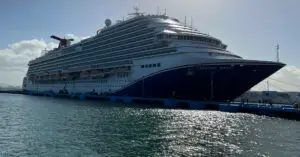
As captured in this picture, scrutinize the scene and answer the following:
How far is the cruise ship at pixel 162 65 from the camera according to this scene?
47.2 meters

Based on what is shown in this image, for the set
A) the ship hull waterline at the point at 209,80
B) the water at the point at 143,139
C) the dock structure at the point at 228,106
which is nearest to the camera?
the water at the point at 143,139

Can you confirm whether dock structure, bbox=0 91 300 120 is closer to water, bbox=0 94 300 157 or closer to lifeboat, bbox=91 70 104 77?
lifeboat, bbox=91 70 104 77

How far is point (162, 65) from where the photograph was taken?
5331cm

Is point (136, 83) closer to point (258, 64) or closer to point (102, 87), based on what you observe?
point (102, 87)

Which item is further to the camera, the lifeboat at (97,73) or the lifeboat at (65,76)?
the lifeboat at (65,76)

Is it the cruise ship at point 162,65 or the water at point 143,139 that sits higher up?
the cruise ship at point 162,65

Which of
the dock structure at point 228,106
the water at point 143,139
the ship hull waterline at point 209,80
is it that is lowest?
the water at point 143,139

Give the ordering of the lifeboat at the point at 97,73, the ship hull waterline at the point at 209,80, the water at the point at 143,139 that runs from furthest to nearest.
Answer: the lifeboat at the point at 97,73, the ship hull waterline at the point at 209,80, the water at the point at 143,139

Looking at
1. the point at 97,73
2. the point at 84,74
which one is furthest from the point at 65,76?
the point at 97,73

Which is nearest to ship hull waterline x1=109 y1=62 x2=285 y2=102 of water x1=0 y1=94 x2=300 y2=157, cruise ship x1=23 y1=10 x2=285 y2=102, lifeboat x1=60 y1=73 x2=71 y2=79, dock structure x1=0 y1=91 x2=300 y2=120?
cruise ship x1=23 y1=10 x2=285 y2=102

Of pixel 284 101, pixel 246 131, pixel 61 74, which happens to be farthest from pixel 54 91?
pixel 246 131

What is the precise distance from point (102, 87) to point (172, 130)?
167ft

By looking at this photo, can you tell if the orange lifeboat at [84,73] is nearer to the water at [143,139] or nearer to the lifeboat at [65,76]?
the lifeboat at [65,76]

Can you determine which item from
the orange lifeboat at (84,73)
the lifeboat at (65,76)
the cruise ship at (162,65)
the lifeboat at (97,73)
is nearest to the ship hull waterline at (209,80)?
the cruise ship at (162,65)
